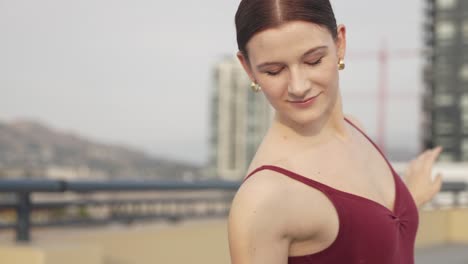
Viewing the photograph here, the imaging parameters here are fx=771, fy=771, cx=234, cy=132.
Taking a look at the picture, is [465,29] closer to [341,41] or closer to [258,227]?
[341,41]

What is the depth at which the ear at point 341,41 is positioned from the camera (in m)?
1.60

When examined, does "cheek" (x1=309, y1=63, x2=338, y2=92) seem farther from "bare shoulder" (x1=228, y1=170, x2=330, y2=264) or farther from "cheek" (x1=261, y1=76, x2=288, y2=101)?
"bare shoulder" (x1=228, y1=170, x2=330, y2=264)

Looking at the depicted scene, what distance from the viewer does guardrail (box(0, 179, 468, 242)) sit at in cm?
501

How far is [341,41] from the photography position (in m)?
1.61

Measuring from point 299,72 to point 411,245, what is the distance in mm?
519

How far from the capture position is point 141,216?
6492mm

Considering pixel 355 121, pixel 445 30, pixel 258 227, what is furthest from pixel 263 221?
pixel 445 30

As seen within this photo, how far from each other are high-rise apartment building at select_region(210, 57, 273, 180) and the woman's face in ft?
446

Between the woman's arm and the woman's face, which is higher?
the woman's face

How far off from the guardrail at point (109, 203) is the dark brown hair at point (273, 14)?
3.57 m

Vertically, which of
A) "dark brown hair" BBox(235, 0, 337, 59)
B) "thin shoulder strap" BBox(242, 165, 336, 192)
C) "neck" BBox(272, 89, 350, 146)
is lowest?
"thin shoulder strap" BBox(242, 165, 336, 192)

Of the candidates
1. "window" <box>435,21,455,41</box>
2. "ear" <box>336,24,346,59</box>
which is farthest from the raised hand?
"window" <box>435,21,455,41</box>

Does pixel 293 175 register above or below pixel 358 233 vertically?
above

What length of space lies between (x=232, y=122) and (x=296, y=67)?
141538mm
